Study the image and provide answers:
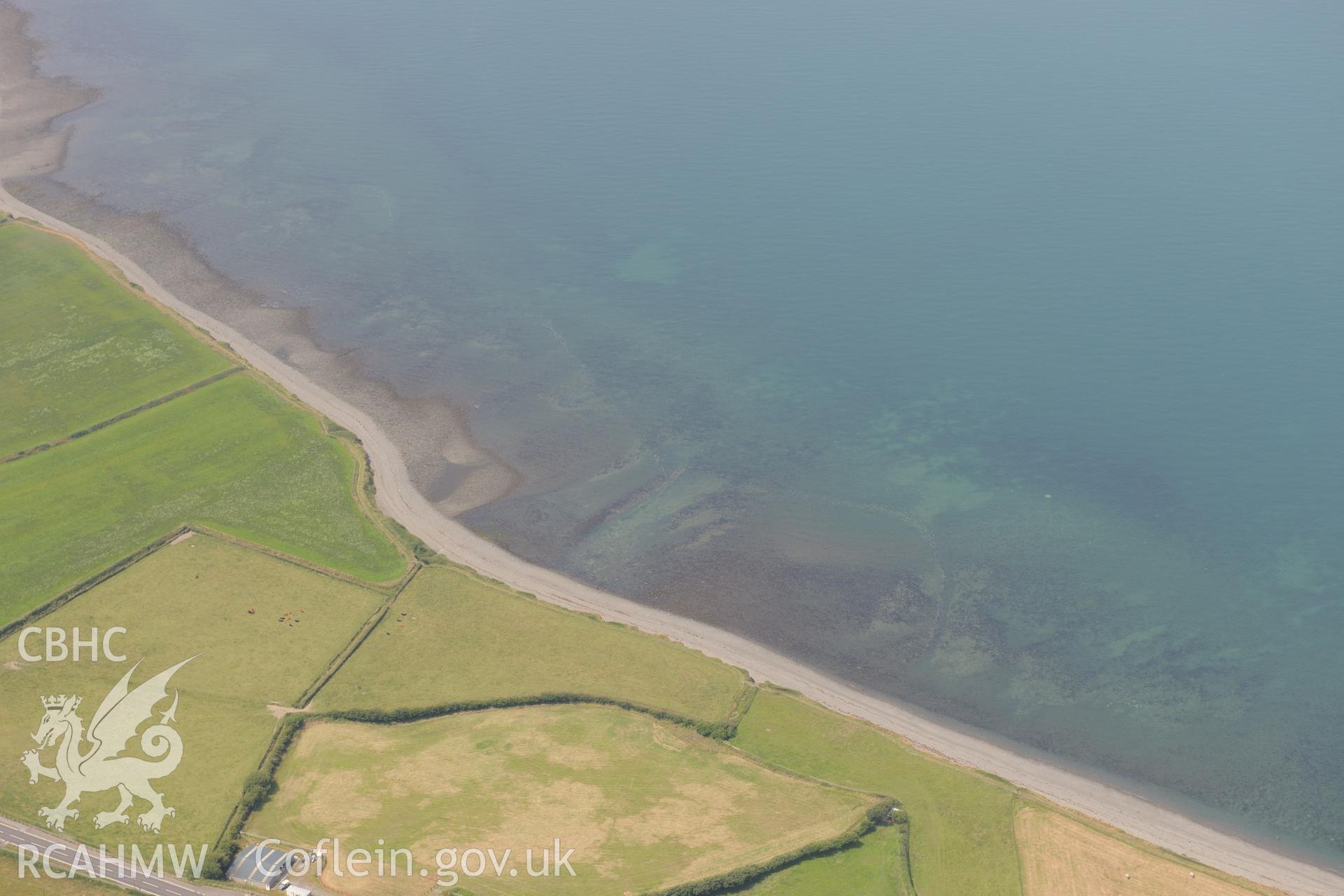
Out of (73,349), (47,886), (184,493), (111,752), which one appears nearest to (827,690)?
(111,752)

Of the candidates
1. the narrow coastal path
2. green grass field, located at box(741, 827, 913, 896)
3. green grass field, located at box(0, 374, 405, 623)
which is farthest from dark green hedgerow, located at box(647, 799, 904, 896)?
green grass field, located at box(0, 374, 405, 623)

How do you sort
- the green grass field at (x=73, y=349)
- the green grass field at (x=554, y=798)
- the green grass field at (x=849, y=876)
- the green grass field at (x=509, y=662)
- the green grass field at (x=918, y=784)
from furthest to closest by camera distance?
the green grass field at (x=73, y=349)
the green grass field at (x=509, y=662)
the green grass field at (x=918, y=784)
the green grass field at (x=554, y=798)
the green grass field at (x=849, y=876)

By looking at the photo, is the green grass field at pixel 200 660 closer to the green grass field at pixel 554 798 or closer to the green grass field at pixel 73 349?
the green grass field at pixel 554 798

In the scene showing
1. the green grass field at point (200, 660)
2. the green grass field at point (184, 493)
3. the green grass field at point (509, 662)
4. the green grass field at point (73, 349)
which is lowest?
the green grass field at point (73, 349)

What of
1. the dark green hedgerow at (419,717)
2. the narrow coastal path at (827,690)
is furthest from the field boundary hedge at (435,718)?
the narrow coastal path at (827,690)

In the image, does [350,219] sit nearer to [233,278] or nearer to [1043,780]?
[233,278]

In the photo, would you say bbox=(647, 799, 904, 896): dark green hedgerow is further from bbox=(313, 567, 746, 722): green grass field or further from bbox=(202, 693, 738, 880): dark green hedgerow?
bbox=(313, 567, 746, 722): green grass field

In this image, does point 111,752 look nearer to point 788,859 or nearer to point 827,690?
point 788,859

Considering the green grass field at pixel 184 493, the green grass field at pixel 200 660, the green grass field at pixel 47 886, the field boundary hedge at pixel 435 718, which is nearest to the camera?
the green grass field at pixel 47 886
